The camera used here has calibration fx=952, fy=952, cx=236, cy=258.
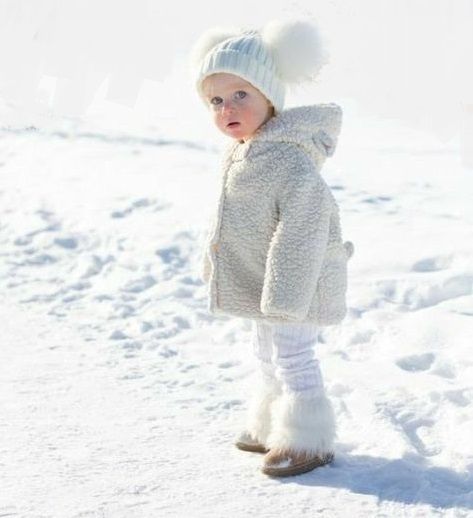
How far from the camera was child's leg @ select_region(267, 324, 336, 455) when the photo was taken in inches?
121

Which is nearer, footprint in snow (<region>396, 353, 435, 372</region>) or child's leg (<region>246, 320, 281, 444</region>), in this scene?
child's leg (<region>246, 320, 281, 444</region>)

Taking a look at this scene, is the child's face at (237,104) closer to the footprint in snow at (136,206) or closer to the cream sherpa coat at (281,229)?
the cream sherpa coat at (281,229)

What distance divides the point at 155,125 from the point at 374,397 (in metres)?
6.85

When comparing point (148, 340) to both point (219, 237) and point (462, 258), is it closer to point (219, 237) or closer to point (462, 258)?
point (219, 237)

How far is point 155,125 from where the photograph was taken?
1012 cm

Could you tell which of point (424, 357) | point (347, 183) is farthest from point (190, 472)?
point (347, 183)

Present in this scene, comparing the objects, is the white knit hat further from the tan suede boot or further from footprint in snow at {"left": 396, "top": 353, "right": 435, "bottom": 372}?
footprint in snow at {"left": 396, "top": 353, "right": 435, "bottom": 372}

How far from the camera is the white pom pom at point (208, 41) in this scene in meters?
3.13

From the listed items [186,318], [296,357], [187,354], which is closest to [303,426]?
[296,357]

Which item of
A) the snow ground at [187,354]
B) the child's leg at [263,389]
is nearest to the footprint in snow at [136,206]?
the snow ground at [187,354]

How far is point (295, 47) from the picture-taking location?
3049 mm

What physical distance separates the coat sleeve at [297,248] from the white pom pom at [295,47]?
1.07 ft

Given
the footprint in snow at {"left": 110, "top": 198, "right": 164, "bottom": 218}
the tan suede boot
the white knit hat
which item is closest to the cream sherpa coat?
the white knit hat

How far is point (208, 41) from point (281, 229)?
69 cm
